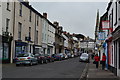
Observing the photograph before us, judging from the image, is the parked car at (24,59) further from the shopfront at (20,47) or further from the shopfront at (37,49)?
the shopfront at (37,49)

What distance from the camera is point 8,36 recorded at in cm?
2695

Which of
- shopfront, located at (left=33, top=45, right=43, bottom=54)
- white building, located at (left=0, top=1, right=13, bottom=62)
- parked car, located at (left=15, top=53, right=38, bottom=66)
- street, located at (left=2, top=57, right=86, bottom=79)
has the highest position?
white building, located at (left=0, top=1, right=13, bottom=62)

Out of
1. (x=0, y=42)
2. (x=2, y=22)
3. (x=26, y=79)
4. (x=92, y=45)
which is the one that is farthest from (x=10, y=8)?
(x=92, y=45)

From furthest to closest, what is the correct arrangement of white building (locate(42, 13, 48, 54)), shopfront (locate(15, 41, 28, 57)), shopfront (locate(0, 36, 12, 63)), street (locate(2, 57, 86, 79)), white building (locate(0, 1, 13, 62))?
white building (locate(42, 13, 48, 54))
shopfront (locate(15, 41, 28, 57))
white building (locate(0, 1, 13, 62))
shopfront (locate(0, 36, 12, 63))
street (locate(2, 57, 86, 79))

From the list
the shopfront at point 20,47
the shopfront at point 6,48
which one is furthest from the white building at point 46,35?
the shopfront at point 6,48

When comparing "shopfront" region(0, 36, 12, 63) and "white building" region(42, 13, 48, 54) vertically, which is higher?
"white building" region(42, 13, 48, 54)

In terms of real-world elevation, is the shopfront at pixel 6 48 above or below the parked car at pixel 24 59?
above

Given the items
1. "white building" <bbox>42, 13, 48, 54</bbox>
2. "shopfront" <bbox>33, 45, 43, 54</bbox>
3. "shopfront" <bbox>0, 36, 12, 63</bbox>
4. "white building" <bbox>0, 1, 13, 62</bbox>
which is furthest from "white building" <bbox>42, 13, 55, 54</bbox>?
"shopfront" <bbox>0, 36, 12, 63</bbox>

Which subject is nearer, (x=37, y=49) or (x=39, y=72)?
(x=39, y=72)

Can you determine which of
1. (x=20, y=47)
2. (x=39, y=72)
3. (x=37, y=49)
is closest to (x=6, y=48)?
(x=20, y=47)

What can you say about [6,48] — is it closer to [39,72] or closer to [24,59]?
[24,59]

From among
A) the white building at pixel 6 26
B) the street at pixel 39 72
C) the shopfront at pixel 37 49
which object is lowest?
the street at pixel 39 72

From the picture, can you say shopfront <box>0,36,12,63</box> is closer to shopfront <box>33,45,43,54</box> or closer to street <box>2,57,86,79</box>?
street <box>2,57,86,79</box>

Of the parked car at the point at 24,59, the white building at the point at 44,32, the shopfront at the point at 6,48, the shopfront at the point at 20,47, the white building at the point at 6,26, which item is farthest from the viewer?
the white building at the point at 44,32
